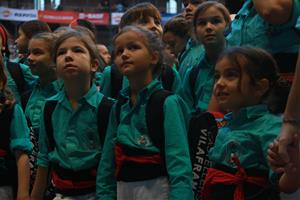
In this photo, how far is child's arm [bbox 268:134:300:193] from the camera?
72.3 inches

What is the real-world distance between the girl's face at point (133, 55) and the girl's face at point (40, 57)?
0.98 metres

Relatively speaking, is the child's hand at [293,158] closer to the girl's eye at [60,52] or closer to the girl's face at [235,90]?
the girl's face at [235,90]

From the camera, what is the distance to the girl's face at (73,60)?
2.85 meters

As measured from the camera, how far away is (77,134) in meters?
2.74

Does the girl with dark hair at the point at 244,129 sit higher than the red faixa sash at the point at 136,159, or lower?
higher

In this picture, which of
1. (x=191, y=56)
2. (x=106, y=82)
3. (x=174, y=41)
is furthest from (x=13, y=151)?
(x=174, y=41)

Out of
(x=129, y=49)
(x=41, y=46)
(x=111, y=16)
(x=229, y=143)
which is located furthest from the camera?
(x=111, y=16)

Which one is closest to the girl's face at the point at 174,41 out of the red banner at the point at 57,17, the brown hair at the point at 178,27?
the brown hair at the point at 178,27

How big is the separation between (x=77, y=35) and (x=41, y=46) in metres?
0.72

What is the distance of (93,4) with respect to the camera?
2711 cm

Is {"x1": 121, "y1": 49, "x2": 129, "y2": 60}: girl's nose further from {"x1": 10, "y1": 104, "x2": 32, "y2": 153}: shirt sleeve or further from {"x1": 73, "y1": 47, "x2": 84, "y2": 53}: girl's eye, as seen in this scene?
{"x1": 10, "y1": 104, "x2": 32, "y2": 153}: shirt sleeve

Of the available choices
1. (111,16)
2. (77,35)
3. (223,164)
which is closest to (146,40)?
(77,35)

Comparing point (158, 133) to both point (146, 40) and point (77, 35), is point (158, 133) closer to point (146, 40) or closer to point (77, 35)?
point (146, 40)

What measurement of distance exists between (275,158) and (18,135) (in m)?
1.66
